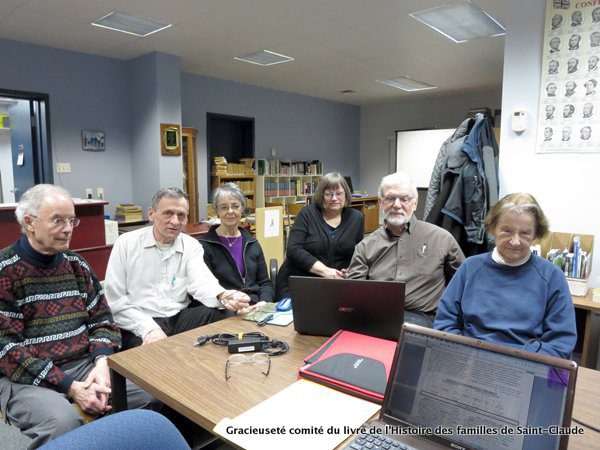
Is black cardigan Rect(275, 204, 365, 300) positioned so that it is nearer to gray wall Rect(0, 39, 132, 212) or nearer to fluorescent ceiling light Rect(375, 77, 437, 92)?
gray wall Rect(0, 39, 132, 212)

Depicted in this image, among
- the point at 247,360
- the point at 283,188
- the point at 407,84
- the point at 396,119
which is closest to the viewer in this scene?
the point at 247,360

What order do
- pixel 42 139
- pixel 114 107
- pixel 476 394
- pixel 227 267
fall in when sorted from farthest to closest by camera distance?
pixel 114 107
pixel 42 139
pixel 227 267
pixel 476 394

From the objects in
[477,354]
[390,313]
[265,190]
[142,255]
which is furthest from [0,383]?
[265,190]

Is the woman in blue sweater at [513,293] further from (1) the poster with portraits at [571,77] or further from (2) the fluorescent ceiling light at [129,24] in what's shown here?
(2) the fluorescent ceiling light at [129,24]

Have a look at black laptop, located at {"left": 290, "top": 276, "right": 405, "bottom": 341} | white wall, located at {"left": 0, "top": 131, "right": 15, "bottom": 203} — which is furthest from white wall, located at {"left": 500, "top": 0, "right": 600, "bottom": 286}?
white wall, located at {"left": 0, "top": 131, "right": 15, "bottom": 203}

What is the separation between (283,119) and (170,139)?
295 cm

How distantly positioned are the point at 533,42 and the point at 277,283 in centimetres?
222

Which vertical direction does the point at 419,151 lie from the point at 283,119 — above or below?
below

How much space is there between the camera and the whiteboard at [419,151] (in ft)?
26.9

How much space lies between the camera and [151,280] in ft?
A: 6.89

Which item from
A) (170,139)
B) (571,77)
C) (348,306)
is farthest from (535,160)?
(170,139)

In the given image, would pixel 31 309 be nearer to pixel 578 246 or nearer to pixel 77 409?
pixel 77 409

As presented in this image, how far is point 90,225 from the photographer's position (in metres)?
4.00

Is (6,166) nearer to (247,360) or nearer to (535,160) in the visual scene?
(247,360)
